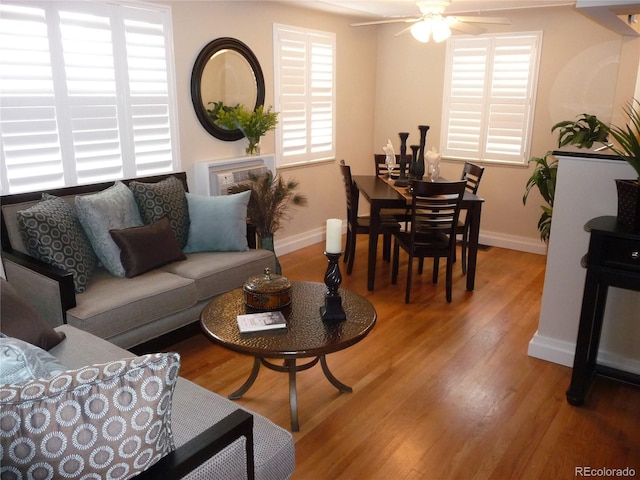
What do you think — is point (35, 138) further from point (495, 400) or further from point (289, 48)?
point (495, 400)

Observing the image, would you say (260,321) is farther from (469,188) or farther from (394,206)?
(469,188)

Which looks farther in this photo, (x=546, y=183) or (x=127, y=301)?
(x=546, y=183)

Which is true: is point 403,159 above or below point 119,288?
above

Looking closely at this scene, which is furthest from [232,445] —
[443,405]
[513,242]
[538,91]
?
[538,91]

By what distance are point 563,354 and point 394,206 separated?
159cm

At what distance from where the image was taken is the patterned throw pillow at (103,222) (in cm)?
306

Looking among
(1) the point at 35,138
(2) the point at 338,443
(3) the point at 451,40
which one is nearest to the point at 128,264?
(1) the point at 35,138

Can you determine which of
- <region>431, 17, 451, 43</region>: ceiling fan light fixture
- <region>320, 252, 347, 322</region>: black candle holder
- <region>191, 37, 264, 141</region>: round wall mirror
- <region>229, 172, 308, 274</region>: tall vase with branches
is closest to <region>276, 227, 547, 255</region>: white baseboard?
<region>229, 172, 308, 274</region>: tall vase with branches

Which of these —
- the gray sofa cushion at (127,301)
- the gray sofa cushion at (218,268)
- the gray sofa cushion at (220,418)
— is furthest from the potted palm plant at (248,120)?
the gray sofa cushion at (220,418)

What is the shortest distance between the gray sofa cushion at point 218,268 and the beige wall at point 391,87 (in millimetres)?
1015

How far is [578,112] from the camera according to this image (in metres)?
4.85

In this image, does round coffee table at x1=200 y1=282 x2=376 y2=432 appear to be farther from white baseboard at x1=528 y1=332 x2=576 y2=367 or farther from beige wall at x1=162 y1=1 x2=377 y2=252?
beige wall at x1=162 y1=1 x2=377 y2=252

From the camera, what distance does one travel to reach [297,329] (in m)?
2.34

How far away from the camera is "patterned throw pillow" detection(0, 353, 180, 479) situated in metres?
1.06
